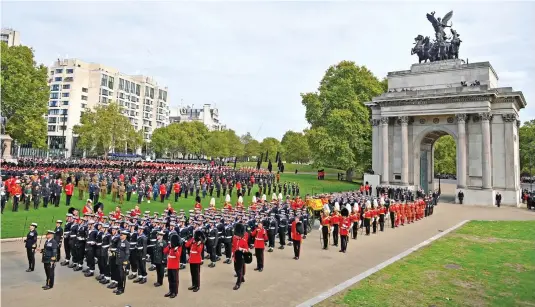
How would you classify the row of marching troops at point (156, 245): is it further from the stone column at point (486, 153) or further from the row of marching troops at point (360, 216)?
the stone column at point (486, 153)

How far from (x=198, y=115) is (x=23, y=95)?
11640 centimetres

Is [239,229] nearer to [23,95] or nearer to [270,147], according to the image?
[23,95]

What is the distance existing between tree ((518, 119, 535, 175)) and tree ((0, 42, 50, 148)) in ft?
249

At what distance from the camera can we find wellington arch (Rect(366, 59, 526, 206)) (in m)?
35.8

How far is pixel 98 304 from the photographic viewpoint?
8.81 meters

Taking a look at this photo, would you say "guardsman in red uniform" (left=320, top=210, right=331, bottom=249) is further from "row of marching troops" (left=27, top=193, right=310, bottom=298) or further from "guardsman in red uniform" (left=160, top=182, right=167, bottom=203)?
"guardsman in red uniform" (left=160, top=182, right=167, bottom=203)

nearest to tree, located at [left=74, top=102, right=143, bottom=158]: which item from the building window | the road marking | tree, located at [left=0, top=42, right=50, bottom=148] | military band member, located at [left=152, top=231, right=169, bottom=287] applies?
tree, located at [left=0, top=42, right=50, bottom=148]

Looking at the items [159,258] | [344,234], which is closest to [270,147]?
[344,234]

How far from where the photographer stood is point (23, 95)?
129ft

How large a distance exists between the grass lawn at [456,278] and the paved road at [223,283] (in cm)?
121

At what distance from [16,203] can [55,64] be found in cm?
8663

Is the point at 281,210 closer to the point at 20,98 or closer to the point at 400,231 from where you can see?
the point at 400,231

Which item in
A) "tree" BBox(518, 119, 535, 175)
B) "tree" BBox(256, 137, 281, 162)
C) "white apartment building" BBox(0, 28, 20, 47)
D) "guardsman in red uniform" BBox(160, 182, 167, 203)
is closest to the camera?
"guardsman in red uniform" BBox(160, 182, 167, 203)

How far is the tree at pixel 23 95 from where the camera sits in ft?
127
